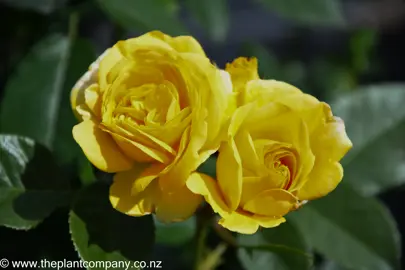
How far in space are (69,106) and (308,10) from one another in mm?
319

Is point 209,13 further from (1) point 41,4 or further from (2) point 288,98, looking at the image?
(2) point 288,98

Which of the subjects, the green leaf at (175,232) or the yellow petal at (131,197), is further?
the green leaf at (175,232)

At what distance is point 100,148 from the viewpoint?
1.61ft

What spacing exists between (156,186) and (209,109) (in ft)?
0.23

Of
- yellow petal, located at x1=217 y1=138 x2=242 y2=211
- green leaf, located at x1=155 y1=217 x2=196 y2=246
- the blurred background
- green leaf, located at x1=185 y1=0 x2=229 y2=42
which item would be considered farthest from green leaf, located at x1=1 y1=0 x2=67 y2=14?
yellow petal, located at x1=217 y1=138 x2=242 y2=211

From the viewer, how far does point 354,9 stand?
2.58m

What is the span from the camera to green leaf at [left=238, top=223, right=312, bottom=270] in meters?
0.66

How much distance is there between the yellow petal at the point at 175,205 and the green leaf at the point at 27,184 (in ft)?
0.38

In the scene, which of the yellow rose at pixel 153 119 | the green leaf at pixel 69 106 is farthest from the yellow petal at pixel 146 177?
the green leaf at pixel 69 106

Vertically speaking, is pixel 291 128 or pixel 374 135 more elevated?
pixel 291 128

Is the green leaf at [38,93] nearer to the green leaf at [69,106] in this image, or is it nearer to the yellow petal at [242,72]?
the green leaf at [69,106]

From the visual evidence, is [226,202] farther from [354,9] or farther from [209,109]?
[354,9]

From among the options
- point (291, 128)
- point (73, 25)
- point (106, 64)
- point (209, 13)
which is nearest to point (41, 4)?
point (73, 25)

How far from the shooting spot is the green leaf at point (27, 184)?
548 millimetres
